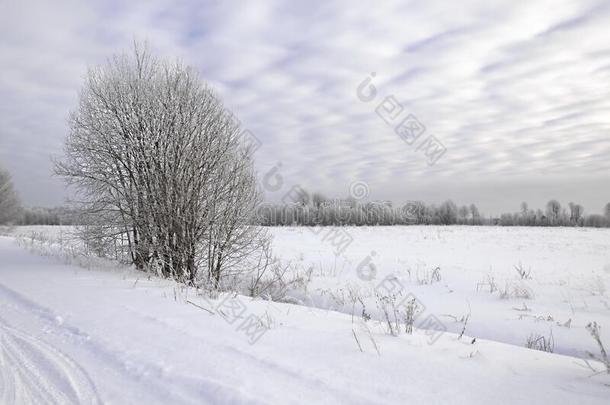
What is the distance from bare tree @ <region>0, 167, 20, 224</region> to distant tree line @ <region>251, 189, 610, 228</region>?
29.9 meters

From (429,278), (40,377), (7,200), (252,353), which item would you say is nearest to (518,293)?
(429,278)

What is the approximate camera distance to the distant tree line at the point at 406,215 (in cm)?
5328

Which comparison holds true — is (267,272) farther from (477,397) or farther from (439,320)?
(477,397)

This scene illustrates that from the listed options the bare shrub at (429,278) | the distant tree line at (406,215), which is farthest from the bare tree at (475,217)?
the bare shrub at (429,278)

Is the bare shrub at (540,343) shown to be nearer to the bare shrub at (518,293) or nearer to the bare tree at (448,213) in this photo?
the bare shrub at (518,293)

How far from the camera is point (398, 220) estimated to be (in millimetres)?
58281

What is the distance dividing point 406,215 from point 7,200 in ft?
181

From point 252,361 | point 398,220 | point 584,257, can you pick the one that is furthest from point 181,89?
point 398,220

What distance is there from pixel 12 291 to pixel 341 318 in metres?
5.20

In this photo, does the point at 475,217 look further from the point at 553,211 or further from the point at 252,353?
the point at 252,353

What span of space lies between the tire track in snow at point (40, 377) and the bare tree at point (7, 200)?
4492 centimetres

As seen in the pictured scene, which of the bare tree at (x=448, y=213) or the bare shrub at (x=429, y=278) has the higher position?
the bare tree at (x=448, y=213)

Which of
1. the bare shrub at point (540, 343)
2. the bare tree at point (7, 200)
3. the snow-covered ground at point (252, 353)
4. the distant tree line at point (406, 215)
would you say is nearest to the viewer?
the snow-covered ground at point (252, 353)

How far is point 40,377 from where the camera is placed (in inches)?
107
